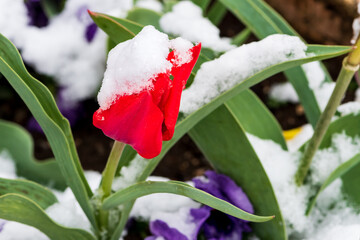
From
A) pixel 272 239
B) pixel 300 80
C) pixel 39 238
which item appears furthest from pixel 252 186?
pixel 39 238

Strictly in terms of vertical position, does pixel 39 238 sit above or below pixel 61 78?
below

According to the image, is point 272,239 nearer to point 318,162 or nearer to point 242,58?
point 318,162

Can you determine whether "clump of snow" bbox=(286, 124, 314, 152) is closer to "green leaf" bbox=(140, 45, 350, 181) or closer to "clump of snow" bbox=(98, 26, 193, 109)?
"green leaf" bbox=(140, 45, 350, 181)

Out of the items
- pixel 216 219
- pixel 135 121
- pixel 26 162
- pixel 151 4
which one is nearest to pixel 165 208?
pixel 216 219

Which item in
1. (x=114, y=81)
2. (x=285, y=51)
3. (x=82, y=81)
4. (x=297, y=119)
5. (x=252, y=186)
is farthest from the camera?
(x=297, y=119)

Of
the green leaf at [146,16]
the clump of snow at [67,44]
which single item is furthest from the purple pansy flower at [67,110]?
the green leaf at [146,16]

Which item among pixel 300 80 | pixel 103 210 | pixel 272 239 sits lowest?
pixel 272 239
